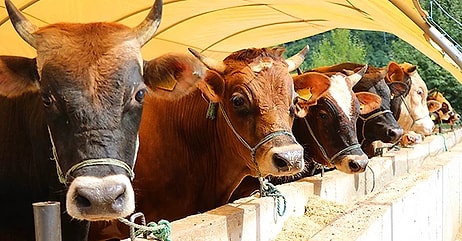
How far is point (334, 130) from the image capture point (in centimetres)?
592

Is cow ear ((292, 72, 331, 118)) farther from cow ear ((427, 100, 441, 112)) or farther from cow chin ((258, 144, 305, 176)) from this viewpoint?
cow ear ((427, 100, 441, 112))

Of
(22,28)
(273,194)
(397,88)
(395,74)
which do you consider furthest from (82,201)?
(395,74)

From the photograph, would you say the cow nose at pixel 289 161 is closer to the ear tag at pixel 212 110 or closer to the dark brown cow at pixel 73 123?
the ear tag at pixel 212 110

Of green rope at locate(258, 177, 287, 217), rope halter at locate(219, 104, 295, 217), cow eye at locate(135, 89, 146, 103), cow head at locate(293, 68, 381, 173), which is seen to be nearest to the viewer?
cow eye at locate(135, 89, 146, 103)

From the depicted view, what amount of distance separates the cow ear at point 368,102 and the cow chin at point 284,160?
2.94 m

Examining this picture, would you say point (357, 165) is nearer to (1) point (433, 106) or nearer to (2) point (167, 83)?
(2) point (167, 83)

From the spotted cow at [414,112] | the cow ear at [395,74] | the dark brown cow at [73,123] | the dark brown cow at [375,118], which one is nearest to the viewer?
the dark brown cow at [73,123]

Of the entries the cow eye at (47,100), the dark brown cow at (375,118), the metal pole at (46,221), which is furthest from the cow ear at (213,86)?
the dark brown cow at (375,118)

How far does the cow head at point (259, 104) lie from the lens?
168 inches

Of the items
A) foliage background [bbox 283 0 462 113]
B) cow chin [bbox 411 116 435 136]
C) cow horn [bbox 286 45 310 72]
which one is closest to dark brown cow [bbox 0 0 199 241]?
cow horn [bbox 286 45 310 72]

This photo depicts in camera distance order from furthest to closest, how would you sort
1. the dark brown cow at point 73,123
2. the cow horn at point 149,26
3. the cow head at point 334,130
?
the cow head at point 334,130, the cow horn at point 149,26, the dark brown cow at point 73,123

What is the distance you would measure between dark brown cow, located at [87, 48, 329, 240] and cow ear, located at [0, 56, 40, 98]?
1.46m

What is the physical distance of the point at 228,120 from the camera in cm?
479

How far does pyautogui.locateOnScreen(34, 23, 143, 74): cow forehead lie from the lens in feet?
10.8
